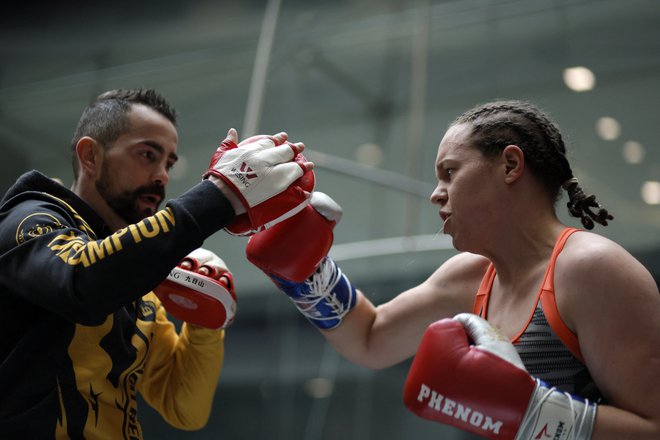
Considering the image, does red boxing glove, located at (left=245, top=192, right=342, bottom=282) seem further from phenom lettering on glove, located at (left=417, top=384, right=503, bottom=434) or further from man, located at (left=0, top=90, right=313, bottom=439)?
phenom lettering on glove, located at (left=417, top=384, right=503, bottom=434)

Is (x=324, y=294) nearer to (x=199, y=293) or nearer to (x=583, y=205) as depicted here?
(x=199, y=293)

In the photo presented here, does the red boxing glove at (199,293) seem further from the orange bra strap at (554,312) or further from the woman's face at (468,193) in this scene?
the orange bra strap at (554,312)

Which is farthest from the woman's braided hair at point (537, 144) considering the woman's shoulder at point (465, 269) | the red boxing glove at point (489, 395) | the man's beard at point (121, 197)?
the man's beard at point (121, 197)

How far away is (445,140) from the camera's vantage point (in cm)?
183

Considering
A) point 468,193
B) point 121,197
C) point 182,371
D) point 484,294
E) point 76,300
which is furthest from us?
point 182,371

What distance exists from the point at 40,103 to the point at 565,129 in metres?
3.59

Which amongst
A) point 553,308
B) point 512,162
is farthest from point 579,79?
point 553,308

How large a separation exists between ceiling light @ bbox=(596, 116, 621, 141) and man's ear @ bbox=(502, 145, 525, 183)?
6.47 ft

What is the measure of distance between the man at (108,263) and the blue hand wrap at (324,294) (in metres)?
0.17

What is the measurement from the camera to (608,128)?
11.6ft

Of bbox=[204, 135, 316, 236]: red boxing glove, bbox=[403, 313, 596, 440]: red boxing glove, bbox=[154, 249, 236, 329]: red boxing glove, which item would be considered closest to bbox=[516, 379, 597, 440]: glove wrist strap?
bbox=[403, 313, 596, 440]: red boxing glove

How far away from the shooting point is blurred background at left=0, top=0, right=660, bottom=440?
3.49m

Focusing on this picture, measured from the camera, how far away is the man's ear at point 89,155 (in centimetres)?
199

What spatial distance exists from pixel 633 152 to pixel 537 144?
6.13 feet
